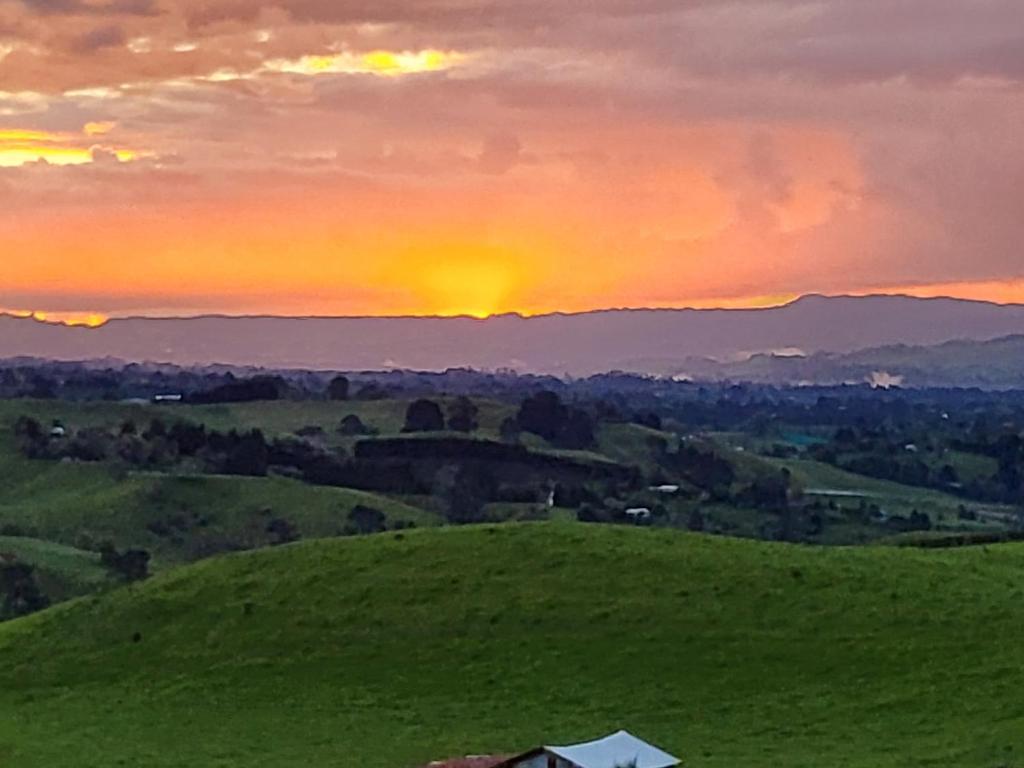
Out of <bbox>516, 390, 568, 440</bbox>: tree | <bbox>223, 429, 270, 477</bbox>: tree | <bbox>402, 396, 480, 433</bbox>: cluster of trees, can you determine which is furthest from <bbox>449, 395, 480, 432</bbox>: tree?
<bbox>223, 429, 270, 477</bbox>: tree

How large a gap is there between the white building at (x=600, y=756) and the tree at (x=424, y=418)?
138 metres

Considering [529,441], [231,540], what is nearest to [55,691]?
[231,540]

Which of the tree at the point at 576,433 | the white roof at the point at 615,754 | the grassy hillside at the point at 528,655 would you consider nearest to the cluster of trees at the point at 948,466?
the tree at the point at 576,433

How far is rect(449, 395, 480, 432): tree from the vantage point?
6796 inches

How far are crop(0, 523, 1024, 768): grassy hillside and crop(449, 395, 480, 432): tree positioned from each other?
115 m

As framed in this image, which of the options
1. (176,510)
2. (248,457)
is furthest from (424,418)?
(176,510)

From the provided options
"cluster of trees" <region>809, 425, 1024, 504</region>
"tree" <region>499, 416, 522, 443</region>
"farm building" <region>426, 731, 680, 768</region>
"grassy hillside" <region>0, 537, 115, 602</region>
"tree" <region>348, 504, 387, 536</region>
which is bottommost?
"grassy hillside" <region>0, 537, 115, 602</region>

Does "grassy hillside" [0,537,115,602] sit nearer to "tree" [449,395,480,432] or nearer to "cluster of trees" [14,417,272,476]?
"cluster of trees" [14,417,272,476]

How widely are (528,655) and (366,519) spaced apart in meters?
74.7

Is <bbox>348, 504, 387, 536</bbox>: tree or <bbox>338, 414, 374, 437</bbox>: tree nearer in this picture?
<bbox>348, 504, 387, 536</bbox>: tree

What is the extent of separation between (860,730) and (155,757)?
1634cm

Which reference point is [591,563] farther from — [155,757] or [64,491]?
[64,491]

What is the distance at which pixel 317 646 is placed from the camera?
48.1 meters

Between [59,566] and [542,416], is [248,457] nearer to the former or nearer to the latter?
[59,566]
